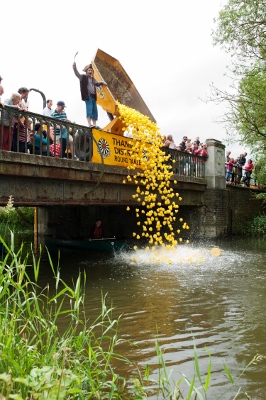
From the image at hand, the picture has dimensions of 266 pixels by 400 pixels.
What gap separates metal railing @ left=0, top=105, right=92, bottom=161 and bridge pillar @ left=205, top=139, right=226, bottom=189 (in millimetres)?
9334

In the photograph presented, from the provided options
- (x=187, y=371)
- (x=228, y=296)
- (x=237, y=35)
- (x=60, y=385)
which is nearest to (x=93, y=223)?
(x=237, y=35)

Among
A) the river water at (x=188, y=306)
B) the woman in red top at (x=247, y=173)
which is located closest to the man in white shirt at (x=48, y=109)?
the river water at (x=188, y=306)

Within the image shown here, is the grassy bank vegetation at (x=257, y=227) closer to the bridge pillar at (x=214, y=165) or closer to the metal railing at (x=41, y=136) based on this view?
the bridge pillar at (x=214, y=165)

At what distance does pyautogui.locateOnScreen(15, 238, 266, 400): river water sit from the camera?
14.6 feet

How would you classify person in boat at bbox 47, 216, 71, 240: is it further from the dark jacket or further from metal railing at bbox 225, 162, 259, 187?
the dark jacket

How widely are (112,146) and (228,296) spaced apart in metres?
5.39

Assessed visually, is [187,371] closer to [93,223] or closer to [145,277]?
[145,277]

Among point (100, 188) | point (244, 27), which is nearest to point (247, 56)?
point (244, 27)

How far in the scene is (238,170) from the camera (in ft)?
75.1

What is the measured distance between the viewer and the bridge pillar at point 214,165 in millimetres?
18828

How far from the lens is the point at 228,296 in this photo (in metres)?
7.65

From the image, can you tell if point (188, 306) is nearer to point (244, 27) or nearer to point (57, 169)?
point (57, 169)

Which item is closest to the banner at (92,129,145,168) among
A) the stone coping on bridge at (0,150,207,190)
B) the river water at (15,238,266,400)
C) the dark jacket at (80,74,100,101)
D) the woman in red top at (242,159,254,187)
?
the stone coping on bridge at (0,150,207,190)

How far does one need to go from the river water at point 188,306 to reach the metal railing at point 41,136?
307 cm
